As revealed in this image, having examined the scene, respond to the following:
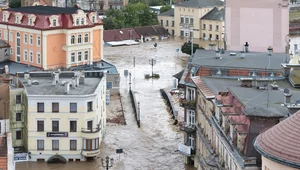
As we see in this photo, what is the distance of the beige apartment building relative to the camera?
232 feet

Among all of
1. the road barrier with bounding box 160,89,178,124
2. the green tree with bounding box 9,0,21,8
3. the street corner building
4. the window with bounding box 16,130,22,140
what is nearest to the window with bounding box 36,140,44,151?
the street corner building

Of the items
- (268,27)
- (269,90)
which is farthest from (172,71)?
(269,90)

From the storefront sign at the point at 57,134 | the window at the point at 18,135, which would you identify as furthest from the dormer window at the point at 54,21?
the storefront sign at the point at 57,134

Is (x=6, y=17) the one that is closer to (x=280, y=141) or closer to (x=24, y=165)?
(x=24, y=165)

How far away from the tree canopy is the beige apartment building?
2.78 m

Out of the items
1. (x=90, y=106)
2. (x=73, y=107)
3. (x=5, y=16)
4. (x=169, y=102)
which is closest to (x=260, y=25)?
(x=169, y=102)

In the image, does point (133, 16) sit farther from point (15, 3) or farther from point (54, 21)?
point (54, 21)

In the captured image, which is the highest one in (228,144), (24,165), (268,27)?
(268,27)

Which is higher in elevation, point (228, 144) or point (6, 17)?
point (6, 17)

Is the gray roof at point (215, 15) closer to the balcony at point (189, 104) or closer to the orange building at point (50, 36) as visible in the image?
the orange building at point (50, 36)

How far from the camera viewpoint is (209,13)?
70562 millimetres

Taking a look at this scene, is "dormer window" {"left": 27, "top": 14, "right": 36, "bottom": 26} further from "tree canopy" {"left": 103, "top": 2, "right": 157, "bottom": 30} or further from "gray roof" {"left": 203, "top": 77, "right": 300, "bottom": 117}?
"tree canopy" {"left": 103, "top": 2, "right": 157, "bottom": 30}

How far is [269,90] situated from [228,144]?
9.99ft

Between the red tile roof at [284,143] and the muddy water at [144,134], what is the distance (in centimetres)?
1369
